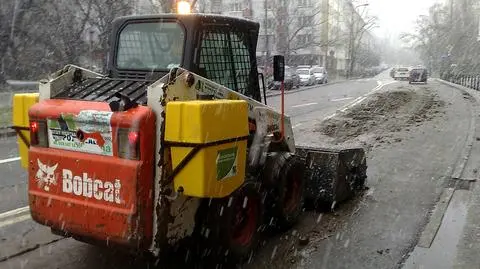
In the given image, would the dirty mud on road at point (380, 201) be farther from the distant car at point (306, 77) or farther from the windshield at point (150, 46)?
Answer: the distant car at point (306, 77)

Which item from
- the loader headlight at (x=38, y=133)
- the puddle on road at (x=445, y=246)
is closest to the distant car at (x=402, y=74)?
the puddle on road at (x=445, y=246)

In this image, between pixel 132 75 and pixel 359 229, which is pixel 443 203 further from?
pixel 132 75

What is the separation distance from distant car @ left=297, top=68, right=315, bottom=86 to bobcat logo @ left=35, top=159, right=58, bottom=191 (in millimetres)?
38005

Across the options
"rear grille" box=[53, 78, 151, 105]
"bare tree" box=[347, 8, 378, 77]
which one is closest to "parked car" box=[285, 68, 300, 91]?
"rear grille" box=[53, 78, 151, 105]

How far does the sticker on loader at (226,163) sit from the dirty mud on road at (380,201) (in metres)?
1.15

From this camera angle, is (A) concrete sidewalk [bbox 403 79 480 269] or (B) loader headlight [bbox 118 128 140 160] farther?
(A) concrete sidewalk [bbox 403 79 480 269]

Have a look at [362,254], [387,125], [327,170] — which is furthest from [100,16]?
[362,254]

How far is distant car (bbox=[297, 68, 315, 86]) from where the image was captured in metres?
42.1

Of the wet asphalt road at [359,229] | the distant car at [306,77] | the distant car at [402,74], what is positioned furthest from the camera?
the distant car at [402,74]

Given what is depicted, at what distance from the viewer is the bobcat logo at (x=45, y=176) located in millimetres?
4105

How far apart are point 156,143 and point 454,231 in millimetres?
3747

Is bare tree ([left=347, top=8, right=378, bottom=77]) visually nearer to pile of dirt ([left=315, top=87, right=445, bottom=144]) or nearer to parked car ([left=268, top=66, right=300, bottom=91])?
parked car ([left=268, top=66, right=300, bottom=91])

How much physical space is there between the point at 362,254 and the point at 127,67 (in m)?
2.95

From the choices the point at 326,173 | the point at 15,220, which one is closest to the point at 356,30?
the point at 326,173
